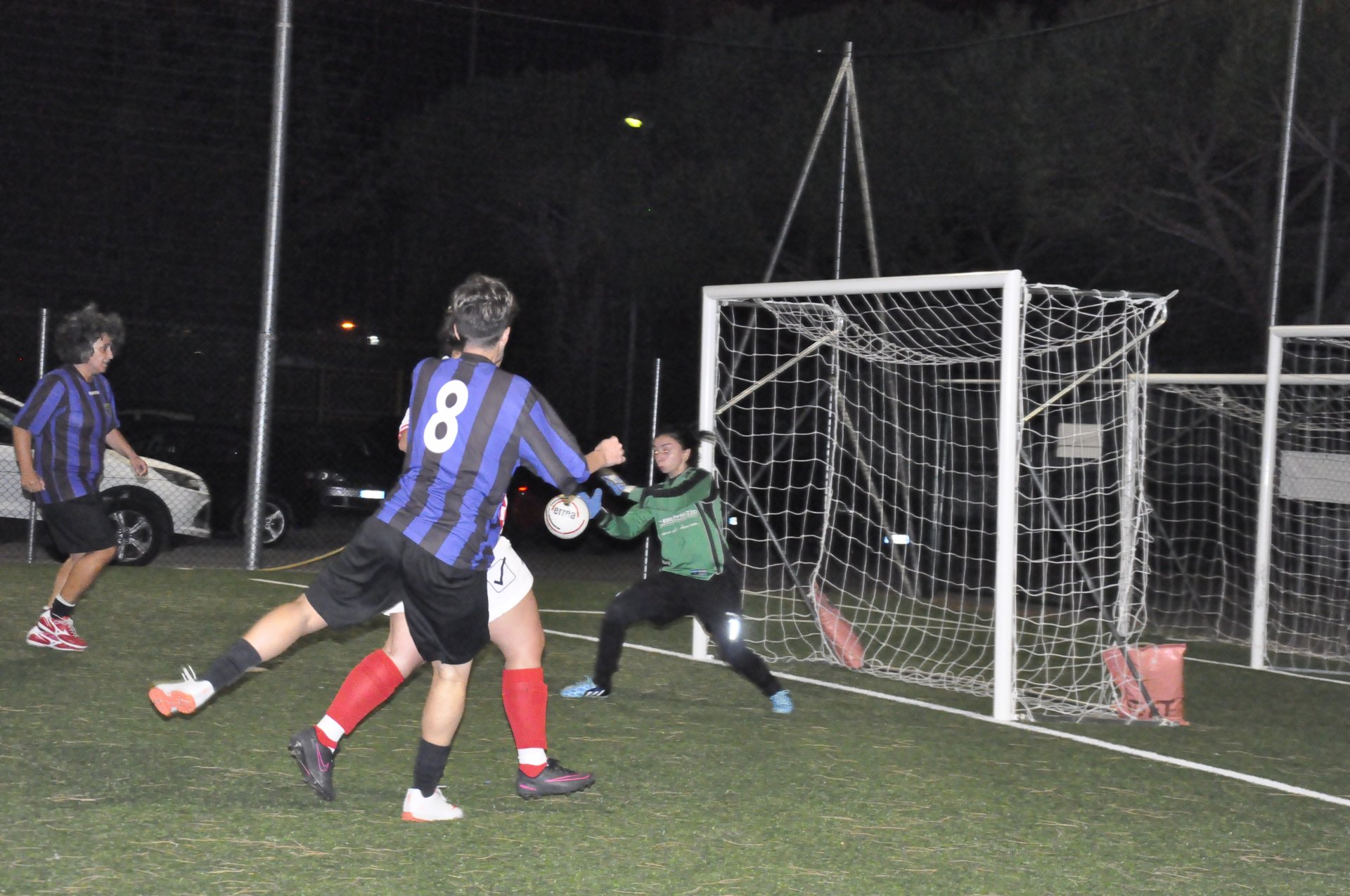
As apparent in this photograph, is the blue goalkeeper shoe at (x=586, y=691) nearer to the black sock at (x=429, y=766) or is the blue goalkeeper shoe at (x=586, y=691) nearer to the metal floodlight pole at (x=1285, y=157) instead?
the black sock at (x=429, y=766)

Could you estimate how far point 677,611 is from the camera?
7156mm

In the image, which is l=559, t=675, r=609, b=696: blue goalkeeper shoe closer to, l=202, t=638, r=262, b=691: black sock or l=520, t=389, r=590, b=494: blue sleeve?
l=202, t=638, r=262, b=691: black sock

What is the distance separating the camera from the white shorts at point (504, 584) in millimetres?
4938

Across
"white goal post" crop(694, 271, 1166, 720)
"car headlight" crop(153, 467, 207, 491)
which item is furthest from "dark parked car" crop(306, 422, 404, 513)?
"white goal post" crop(694, 271, 1166, 720)

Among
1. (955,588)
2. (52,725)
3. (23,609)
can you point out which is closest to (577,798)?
(52,725)

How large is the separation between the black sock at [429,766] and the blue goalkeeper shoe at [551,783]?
452 millimetres

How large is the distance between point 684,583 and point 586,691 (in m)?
0.74

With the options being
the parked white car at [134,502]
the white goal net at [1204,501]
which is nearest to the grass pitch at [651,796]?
Result: the white goal net at [1204,501]

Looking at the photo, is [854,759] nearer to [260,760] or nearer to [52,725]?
[260,760]

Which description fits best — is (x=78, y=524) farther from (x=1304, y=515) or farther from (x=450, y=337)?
(x=1304, y=515)

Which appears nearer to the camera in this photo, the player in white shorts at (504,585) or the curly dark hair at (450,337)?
the curly dark hair at (450,337)

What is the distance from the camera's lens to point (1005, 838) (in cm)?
495

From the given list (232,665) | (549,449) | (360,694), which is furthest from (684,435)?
(232,665)

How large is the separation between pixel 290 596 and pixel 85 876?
6.61 meters
